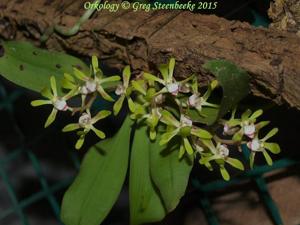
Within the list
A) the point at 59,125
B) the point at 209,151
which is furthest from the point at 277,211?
the point at 59,125

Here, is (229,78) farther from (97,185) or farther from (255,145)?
(97,185)

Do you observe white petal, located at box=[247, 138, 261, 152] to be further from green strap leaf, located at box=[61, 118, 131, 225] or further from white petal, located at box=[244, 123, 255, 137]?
green strap leaf, located at box=[61, 118, 131, 225]

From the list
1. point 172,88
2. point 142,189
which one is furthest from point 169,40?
point 142,189

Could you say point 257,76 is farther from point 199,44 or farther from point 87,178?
point 87,178

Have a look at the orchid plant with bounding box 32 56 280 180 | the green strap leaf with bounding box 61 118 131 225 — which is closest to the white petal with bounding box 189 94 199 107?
the orchid plant with bounding box 32 56 280 180

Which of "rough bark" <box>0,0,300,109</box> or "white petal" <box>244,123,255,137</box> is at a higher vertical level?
"rough bark" <box>0,0,300,109</box>
